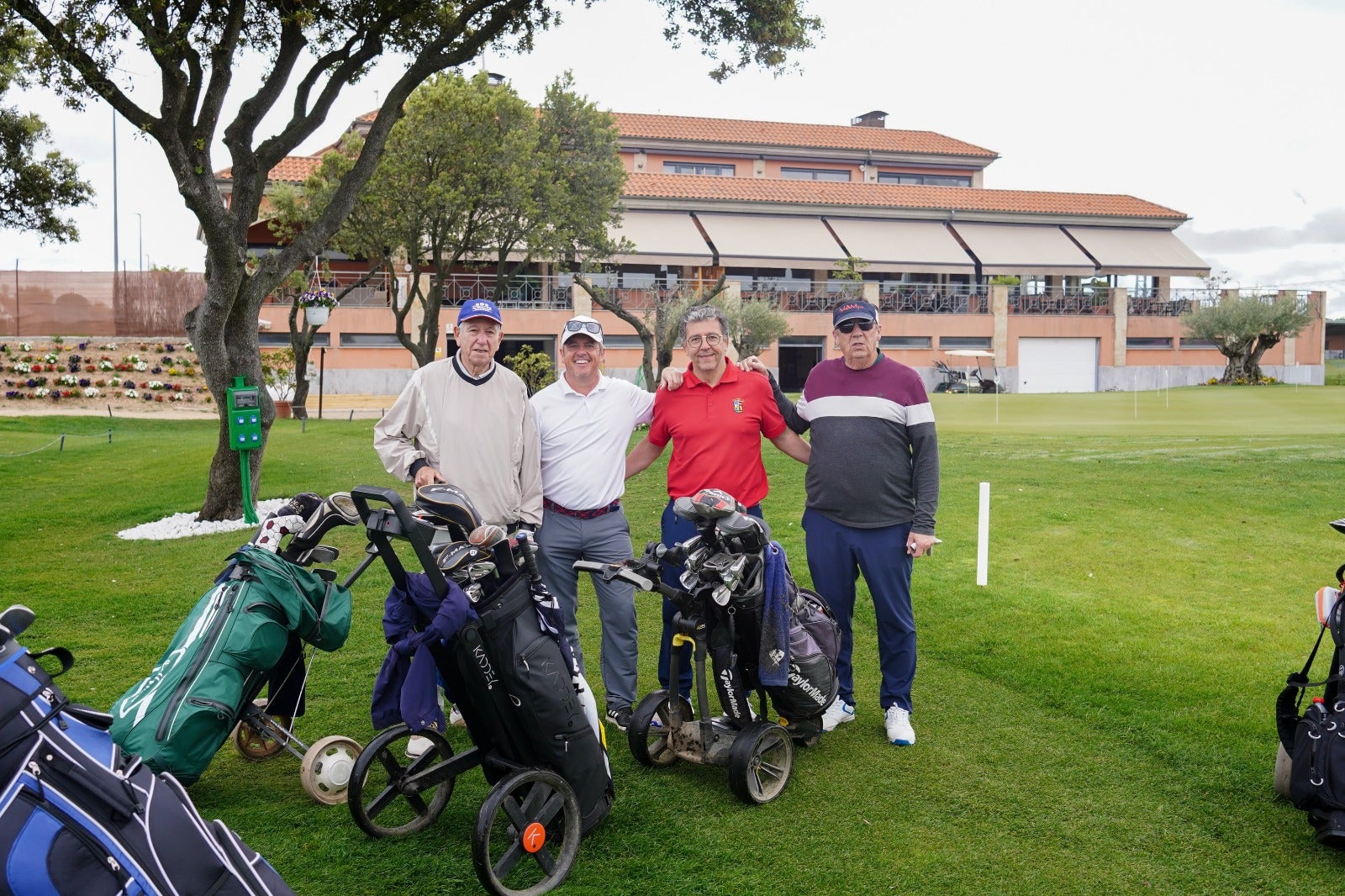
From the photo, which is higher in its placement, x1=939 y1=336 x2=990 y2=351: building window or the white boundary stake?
x1=939 y1=336 x2=990 y2=351: building window

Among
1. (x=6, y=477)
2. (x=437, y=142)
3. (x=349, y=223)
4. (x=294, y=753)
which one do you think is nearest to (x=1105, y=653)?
(x=294, y=753)

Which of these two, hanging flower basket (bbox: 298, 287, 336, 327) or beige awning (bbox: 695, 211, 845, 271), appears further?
beige awning (bbox: 695, 211, 845, 271)

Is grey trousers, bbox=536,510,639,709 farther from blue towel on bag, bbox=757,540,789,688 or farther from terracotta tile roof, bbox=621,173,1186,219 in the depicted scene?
terracotta tile roof, bbox=621,173,1186,219

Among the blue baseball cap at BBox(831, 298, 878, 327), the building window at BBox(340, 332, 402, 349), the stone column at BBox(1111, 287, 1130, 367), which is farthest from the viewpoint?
the stone column at BBox(1111, 287, 1130, 367)

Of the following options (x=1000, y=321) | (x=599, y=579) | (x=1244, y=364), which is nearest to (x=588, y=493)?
(x=599, y=579)

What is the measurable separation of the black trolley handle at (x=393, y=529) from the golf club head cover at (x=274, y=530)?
87 centimetres

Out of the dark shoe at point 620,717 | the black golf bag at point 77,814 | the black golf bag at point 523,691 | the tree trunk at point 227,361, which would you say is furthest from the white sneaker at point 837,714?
the tree trunk at point 227,361

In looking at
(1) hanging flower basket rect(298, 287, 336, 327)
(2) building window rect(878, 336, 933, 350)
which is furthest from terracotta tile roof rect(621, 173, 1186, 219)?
(1) hanging flower basket rect(298, 287, 336, 327)

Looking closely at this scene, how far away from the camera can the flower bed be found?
31078mm

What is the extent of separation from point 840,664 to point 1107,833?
146 centimetres

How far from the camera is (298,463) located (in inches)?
624

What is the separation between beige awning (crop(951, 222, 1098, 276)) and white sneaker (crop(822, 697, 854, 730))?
4399cm

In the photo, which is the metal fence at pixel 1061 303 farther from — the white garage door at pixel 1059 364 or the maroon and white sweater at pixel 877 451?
the maroon and white sweater at pixel 877 451

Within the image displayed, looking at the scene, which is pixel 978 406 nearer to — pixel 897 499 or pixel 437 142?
pixel 437 142
